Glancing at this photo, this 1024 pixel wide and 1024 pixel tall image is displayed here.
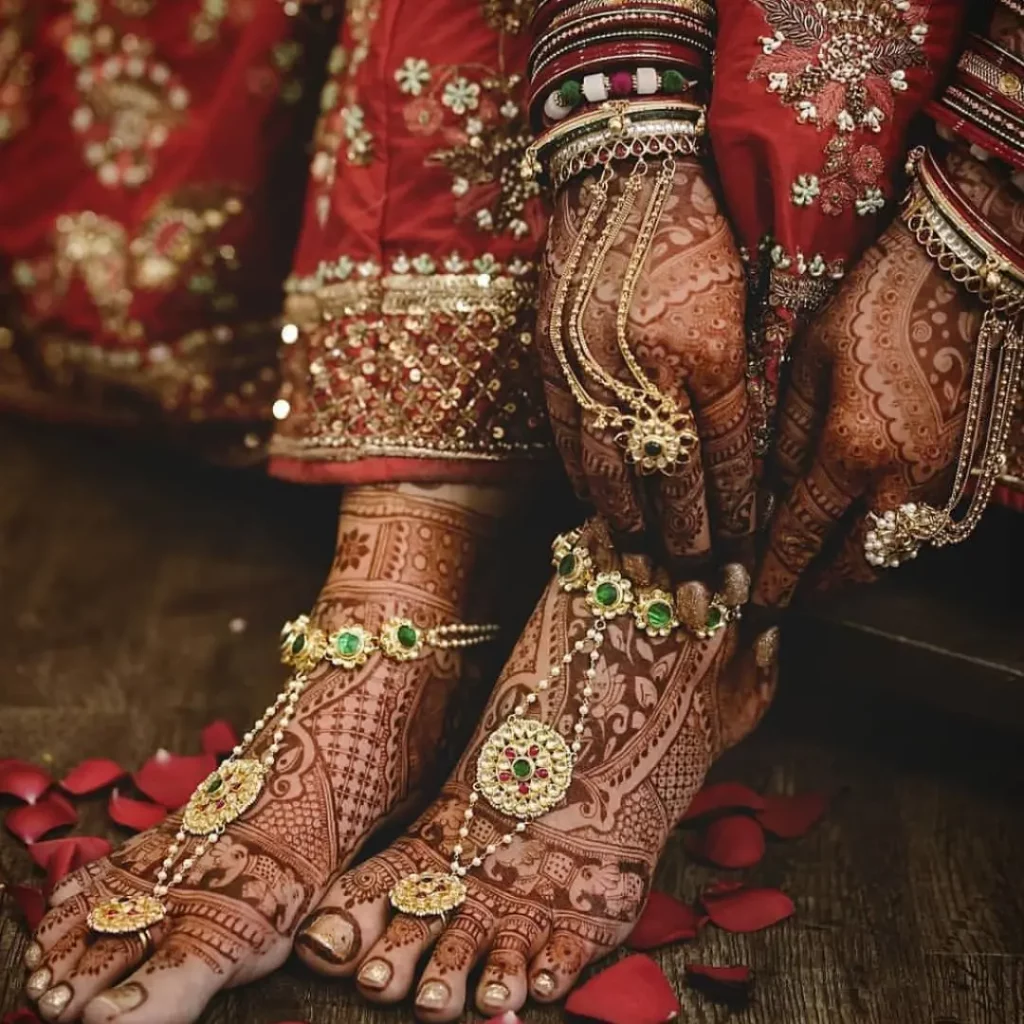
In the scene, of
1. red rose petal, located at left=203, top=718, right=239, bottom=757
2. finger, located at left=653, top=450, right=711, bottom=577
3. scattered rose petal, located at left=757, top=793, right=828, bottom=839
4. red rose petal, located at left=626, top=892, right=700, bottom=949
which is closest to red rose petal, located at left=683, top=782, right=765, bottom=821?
scattered rose petal, located at left=757, top=793, right=828, bottom=839

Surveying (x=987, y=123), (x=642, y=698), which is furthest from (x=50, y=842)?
(x=987, y=123)

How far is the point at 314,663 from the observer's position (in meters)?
0.85

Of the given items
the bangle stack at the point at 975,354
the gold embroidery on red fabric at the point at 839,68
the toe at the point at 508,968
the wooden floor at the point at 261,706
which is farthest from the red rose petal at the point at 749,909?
the gold embroidery on red fabric at the point at 839,68

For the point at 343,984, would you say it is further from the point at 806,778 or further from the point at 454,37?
the point at 454,37

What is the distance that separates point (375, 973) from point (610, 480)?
0.32 metres

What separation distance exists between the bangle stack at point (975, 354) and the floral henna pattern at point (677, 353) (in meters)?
0.10

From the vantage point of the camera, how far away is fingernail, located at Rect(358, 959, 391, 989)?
26.7 inches

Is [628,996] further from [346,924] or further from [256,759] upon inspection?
[256,759]

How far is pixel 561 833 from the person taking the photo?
30.5 inches

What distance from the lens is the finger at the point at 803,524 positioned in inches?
29.6

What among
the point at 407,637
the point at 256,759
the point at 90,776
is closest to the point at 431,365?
the point at 407,637

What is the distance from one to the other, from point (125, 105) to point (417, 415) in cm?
47

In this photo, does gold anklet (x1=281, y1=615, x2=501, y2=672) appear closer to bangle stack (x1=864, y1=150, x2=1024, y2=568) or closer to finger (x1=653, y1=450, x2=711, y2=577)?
finger (x1=653, y1=450, x2=711, y2=577)

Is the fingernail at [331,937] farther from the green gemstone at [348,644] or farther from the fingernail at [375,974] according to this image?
the green gemstone at [348,644]
